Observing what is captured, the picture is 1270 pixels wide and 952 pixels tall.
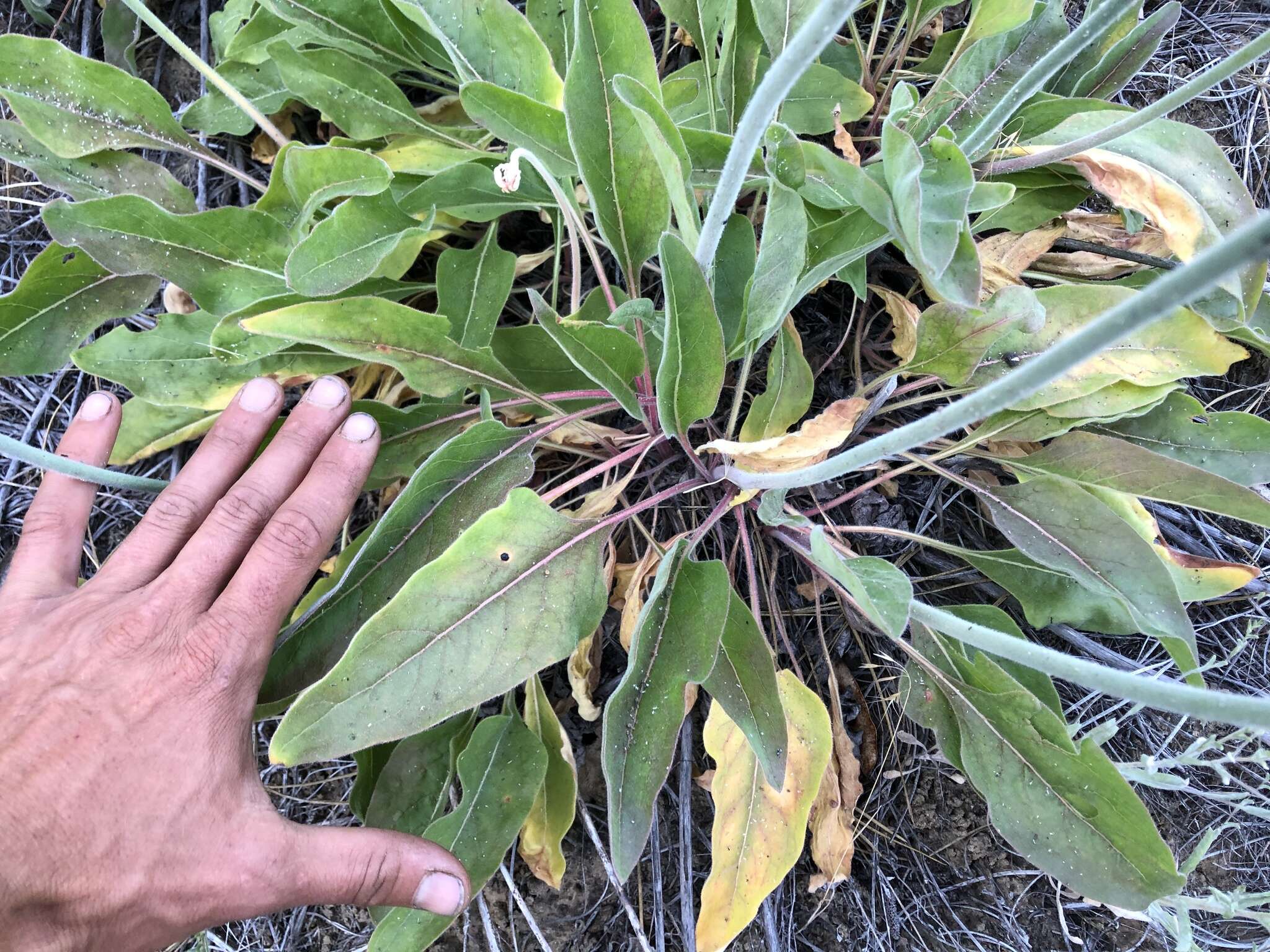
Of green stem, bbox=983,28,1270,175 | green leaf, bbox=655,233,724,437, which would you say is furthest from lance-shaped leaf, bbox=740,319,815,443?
green stem, bbox=983,28,1270,175

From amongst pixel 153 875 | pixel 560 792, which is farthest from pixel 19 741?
pixel 560 792

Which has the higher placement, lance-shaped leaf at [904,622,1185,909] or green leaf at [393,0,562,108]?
green leaf at [393,0,562,108]

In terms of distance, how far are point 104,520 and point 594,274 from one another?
1.00 meters

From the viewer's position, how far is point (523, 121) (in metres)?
0.88

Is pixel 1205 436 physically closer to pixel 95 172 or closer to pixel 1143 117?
pixel 1143 117

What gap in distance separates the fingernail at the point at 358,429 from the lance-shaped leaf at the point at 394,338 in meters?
0.07

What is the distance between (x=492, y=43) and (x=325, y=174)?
27 centimetres

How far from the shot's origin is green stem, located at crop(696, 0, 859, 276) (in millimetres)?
421

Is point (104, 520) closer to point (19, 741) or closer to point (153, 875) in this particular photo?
point (19, 741)

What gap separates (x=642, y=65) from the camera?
0.84 meters

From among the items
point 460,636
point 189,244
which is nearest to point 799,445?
point 460,636

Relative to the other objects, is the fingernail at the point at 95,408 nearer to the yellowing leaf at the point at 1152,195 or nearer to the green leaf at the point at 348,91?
the green leaf at the point at 348,91

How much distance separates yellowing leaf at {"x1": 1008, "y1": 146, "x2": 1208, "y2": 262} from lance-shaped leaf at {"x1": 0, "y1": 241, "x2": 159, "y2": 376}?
133 cm

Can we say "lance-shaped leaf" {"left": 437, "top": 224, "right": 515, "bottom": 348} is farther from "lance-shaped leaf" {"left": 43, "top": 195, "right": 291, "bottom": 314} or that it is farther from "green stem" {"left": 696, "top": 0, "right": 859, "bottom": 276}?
"green stem" {"left": 696, "top": 0, "right": 859, "bottom": 276}
